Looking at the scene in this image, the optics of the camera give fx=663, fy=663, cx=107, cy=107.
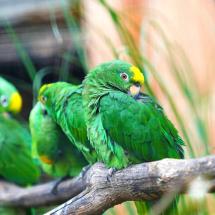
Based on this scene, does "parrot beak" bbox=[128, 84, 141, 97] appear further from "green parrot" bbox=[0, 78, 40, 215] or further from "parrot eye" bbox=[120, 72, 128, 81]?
"green parrot" bbox=[0, 78, 40, 215]

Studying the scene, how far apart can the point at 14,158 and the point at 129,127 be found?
3.29 ft

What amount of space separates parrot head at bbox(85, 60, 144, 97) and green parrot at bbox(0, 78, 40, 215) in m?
0.87

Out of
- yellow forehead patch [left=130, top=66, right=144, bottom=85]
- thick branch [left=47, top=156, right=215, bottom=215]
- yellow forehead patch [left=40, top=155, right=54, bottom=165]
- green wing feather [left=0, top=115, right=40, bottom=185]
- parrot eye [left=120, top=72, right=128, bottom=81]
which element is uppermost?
green wing feather [left=0, top=115, right=40, bottom=185]

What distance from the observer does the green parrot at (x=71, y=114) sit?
2037mm

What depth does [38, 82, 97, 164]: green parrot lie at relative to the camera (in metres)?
2.04

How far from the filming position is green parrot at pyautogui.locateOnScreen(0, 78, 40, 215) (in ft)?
8.66

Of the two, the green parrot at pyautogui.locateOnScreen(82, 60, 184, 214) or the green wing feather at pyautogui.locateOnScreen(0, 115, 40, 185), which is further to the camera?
the green wing feather at pyautogui.locateOnScreen(0, 115, 40, 185)

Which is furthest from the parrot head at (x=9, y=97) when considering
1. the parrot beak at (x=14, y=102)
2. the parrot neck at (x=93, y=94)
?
the parrot neck at (x=93, y=94)

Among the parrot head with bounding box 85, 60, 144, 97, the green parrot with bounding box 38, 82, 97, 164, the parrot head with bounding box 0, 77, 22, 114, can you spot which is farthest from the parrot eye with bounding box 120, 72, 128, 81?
the parrot head with bounding box 0, 77, 22, 114

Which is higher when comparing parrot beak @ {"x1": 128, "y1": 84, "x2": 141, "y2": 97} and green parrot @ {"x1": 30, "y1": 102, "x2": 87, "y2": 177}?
green parrot @ {"x1": 30, "y1": 102, "x2": 87, "y2": 177}

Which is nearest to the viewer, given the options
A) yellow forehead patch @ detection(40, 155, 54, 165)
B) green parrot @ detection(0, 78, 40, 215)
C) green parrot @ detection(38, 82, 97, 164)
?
green parrot @ detection(38, 82, 97, 164)

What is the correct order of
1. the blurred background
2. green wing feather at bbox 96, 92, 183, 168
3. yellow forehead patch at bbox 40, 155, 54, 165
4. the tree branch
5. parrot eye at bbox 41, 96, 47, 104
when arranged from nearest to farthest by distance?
the tree branch, green wing feather at bbox 96, 92, 183, 168, the blurred background, parrot eye at bbox 41, 96, 47, 104, yellow forehead patch at bbox 40, 155, 54, 165

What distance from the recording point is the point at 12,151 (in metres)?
2.65

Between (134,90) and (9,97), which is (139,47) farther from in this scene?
(134,90)
